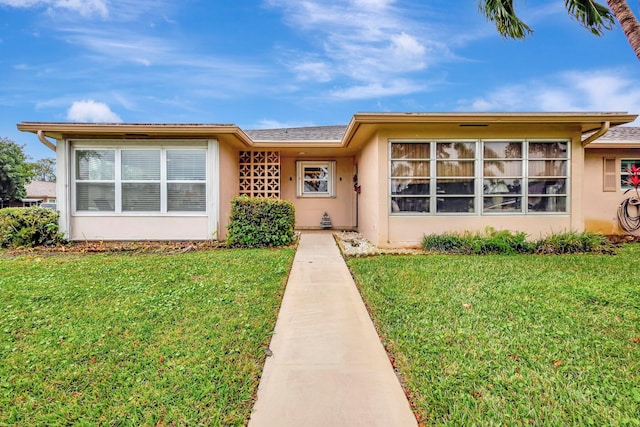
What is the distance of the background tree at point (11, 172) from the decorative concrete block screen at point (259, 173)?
22.5 meters

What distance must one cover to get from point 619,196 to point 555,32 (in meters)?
6.30

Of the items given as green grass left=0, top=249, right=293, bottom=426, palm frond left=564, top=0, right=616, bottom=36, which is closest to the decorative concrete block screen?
green grass left=0, top=249, right=293, bottom=426

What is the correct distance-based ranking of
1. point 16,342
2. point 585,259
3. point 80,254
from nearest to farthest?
point 16,342, point 585,259, point 80,254

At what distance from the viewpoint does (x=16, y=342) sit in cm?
294

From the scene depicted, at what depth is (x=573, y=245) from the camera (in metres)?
7.07

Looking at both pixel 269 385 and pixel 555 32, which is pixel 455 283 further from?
pixel 555 32

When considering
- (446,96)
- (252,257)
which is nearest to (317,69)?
(446,96)

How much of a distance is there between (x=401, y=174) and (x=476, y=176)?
1.78m

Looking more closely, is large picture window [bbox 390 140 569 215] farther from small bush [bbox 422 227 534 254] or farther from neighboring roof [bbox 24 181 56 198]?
neighboring roof [bbox 24 181 56 198]

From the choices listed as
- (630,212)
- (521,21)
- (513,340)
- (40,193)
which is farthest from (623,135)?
(40,193)

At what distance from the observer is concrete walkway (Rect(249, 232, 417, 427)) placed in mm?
1979

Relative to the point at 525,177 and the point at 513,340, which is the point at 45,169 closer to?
the point at 525,177

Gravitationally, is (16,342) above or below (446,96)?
below

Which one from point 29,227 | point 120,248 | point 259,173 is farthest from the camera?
point 259,173
